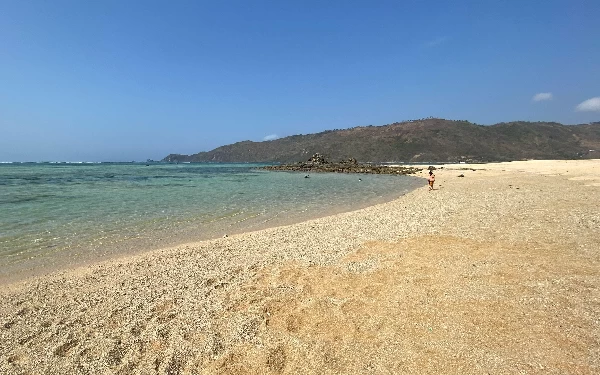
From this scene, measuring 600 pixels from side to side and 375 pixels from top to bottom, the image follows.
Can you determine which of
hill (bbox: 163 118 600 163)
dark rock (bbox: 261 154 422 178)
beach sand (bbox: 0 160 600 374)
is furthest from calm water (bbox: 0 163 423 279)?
hill (bbox: 163 118 600 163)

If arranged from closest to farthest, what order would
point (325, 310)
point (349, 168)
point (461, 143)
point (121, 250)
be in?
point (325, 310) < point (121, 250) < point (349, 168) < point (461, 143)

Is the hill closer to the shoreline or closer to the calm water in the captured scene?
the calm water

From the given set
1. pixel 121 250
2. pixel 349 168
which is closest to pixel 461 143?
pixel 349 168

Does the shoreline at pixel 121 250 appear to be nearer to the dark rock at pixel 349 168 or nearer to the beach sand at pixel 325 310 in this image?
the beach sand at pixel 325 310

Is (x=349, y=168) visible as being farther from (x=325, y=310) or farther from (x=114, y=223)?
(x=325, y=310)

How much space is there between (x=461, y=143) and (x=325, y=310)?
14356 cm

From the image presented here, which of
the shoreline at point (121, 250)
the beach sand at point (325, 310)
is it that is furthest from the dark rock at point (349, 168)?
the beach sand at point (325, 310)

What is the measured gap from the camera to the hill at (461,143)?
116625 millimetres

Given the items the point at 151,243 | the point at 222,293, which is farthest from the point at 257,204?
the point at 222,293

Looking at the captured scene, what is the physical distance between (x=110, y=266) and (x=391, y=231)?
8602 mm

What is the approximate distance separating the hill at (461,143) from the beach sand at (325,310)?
111295mm

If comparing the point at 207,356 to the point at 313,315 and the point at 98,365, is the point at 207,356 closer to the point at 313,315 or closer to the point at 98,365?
the point at 98,365

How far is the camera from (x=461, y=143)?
131 metres

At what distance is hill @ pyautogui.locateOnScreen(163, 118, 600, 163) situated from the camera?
117m
